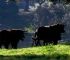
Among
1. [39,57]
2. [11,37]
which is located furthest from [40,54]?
[11,37]

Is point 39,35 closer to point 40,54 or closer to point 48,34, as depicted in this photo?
point 48,34

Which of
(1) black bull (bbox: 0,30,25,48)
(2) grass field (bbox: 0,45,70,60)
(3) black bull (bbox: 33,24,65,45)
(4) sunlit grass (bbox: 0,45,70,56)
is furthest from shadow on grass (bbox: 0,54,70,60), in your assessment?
(3) black bull (bbox: 33,24,65,45)

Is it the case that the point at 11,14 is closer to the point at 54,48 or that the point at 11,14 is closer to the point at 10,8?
the point at 10,8

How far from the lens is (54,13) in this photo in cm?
7012

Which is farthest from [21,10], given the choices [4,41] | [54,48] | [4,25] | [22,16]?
[54,48]

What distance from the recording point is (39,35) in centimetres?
2527

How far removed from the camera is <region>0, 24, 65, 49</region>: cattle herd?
24328mm

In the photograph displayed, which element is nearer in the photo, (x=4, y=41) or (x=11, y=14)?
(x=4, y=41)

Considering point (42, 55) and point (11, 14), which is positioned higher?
point (42, 55)

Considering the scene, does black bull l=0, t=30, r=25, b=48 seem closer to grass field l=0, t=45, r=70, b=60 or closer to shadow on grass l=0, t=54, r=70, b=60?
grass field l=0, t=45, r=70, b=60

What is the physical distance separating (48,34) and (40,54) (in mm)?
7478

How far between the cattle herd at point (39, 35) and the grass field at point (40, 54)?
193 inches

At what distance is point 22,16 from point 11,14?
2943 mm

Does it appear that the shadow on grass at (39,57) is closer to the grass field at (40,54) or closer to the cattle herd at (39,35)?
the grass field at (40,54)
